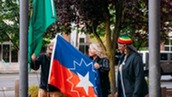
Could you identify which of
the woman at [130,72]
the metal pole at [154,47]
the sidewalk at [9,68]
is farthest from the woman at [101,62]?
the sidewalk at [9,68]

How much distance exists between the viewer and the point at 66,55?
7.17 meters

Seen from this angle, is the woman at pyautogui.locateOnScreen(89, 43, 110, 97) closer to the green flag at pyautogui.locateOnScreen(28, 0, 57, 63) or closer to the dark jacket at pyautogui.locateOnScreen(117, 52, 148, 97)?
the dark jacket at pyautogui.locateOnScreen(117, 52, 148, 97)

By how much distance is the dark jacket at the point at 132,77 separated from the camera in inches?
237

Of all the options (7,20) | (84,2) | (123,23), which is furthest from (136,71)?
(7,20)

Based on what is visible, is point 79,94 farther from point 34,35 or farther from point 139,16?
point 139,16

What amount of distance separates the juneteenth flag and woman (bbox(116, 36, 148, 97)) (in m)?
0.89

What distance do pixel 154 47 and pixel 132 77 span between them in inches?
56.6

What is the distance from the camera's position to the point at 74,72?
7078 mm

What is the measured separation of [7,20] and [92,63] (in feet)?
33.3

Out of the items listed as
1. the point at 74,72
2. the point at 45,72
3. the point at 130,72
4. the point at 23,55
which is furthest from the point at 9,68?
the point at 23,55

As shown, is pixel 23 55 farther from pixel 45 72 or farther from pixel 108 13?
pixel 108 13

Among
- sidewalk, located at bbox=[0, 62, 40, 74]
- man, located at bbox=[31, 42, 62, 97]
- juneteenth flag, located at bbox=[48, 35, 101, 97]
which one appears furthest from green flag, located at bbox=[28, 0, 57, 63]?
sidewalk, located at bbox=[0, 62, 40, 74]

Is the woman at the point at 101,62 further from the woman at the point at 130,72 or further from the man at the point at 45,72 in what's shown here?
the man at the point at 45,72

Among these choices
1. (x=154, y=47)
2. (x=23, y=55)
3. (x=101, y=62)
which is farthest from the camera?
(x=101, y=62)
